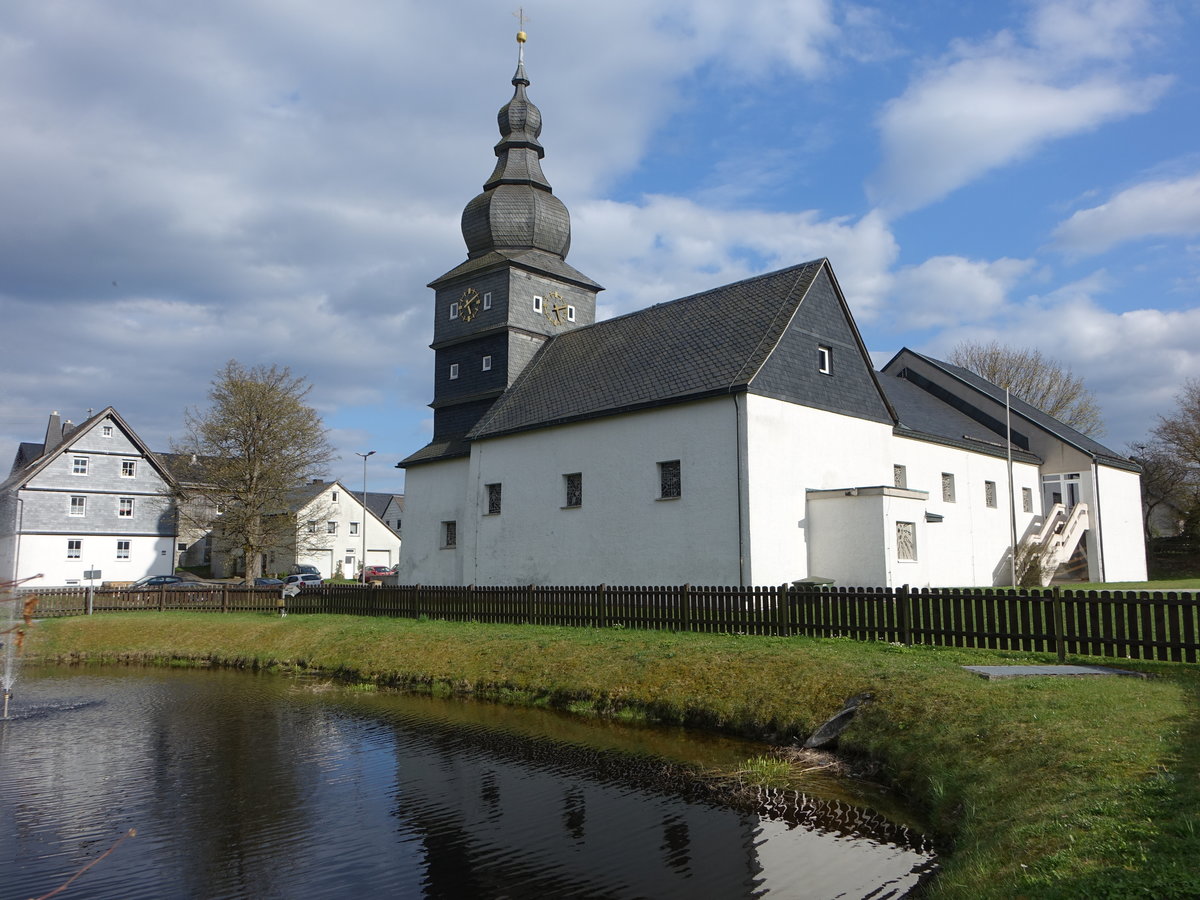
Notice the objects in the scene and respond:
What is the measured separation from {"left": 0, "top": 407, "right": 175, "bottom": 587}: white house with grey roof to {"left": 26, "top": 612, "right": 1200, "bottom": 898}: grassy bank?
3252 cm

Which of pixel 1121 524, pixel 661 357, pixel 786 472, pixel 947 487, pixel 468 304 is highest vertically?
pixel 468 304

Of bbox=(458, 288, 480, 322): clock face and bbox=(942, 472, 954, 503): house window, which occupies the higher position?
bbox=(458, 288, 480, 322): clock face

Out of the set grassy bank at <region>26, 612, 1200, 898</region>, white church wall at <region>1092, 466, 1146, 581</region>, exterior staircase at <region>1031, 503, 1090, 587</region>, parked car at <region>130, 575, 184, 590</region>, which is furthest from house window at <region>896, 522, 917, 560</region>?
parked car at <region>130, 575, 184, 590</region>

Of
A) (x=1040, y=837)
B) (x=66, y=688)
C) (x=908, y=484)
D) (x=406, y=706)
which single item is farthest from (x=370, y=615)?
(x=1040, y=837)

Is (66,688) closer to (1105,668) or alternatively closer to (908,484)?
(1105,668)

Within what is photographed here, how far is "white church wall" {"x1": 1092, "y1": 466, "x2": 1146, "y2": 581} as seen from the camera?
36.0 metres

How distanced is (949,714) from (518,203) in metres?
29.2

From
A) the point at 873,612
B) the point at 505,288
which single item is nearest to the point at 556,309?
the point at 505,288

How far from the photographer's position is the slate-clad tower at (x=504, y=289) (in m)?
32.8

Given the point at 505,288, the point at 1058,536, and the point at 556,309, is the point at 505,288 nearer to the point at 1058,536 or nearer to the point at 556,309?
the point at 556,309

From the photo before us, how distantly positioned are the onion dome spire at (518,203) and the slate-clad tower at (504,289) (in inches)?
1.6

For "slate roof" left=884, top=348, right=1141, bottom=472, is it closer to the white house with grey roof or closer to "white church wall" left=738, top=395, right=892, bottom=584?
"white church wall" left=738, top=395, right=892, bottom=584

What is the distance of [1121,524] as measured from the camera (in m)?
37.5

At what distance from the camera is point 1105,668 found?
1192 cm
